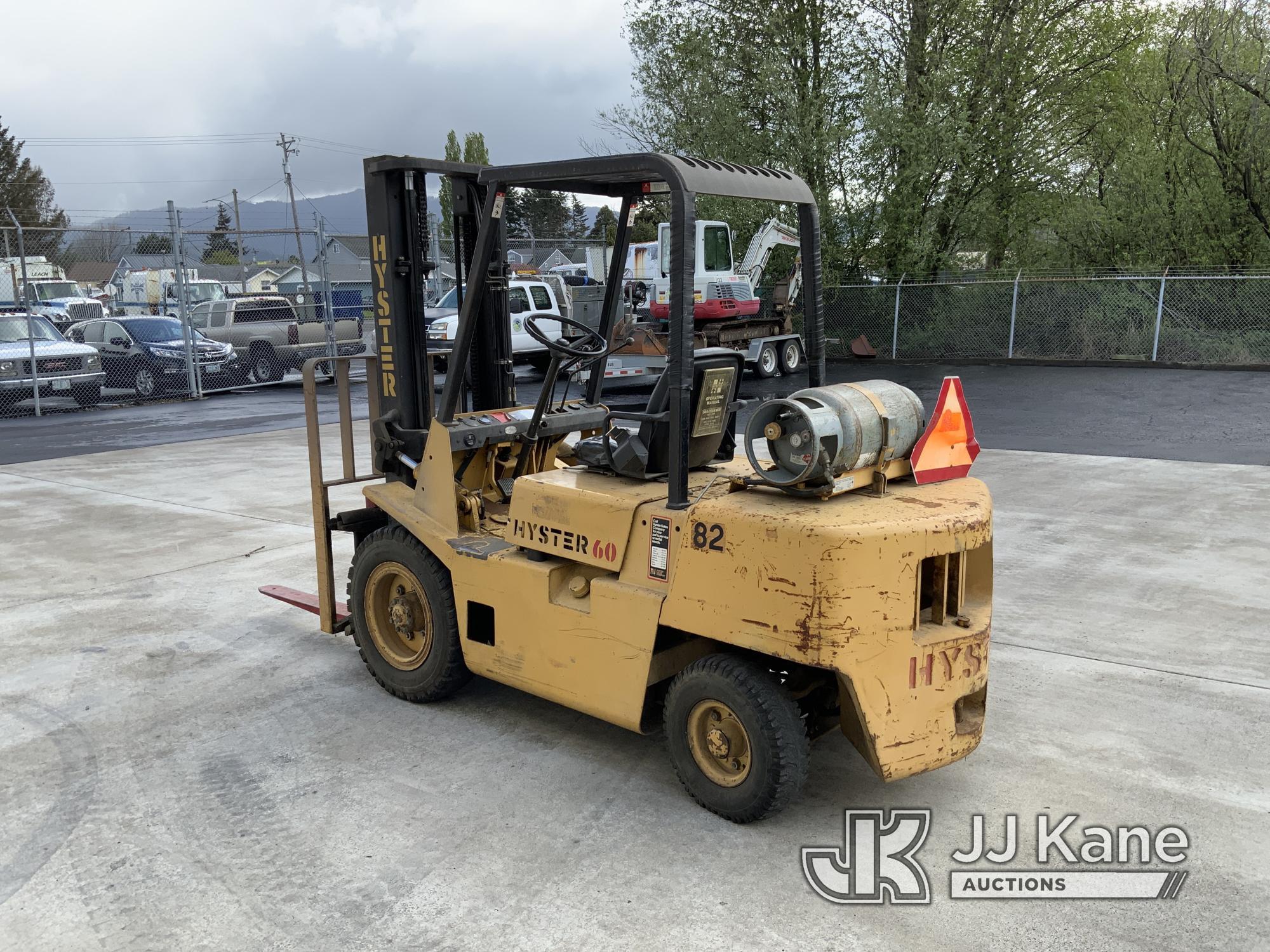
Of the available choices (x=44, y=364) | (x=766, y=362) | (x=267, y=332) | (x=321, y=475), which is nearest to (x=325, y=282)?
(x=267, y=332)

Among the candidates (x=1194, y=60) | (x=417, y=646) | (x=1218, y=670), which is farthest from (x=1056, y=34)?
(x=417, y=646)

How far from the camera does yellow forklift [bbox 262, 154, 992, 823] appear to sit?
376 cm

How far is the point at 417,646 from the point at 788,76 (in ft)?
71.9

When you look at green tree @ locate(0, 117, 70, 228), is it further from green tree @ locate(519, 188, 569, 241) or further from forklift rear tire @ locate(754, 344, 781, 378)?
forklift rear tire @ locate(754, 344, 781, 378)

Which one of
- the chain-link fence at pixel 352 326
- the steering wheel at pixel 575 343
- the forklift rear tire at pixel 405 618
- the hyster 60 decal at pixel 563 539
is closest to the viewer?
the hyster 60 decal at pixel 563 539

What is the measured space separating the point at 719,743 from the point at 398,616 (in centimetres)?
201

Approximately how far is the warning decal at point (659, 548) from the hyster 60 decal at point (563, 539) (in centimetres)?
Answer: 19

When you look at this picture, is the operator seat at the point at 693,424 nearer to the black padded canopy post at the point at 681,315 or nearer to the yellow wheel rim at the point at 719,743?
the black padded canopy post at the point at 681,315

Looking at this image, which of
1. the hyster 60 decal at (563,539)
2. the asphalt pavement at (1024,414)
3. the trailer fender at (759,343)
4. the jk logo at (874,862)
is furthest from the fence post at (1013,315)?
the jk logo at (874,862)

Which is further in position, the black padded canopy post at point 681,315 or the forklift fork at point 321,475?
the forklift fork at point 321,475

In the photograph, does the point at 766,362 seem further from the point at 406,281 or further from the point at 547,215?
the point at 547,215

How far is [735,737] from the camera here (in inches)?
158

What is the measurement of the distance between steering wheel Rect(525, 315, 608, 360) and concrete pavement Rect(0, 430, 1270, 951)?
1.77m

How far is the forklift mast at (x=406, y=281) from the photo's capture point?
17.7ft
